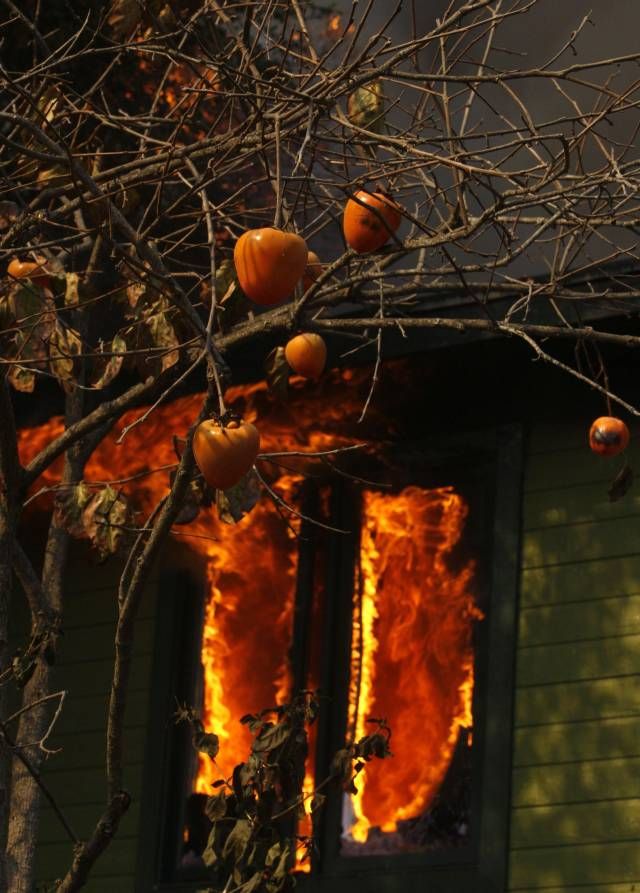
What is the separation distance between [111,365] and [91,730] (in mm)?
3026

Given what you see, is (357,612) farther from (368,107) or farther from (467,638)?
(368,107)

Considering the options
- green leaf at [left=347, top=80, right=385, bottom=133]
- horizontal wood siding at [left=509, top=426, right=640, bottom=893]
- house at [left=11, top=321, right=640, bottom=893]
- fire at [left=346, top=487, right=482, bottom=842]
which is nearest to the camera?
green leaf at [left=347, top=80, right=385, bottom=133]

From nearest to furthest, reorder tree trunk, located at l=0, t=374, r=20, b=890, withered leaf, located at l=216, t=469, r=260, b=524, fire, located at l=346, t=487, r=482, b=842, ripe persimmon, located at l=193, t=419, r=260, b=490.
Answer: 1. ripe persimmon, located at l=193, t=419, r=260, b=490
2. tree trunk, located at l=0, t=374, r=20, b=890
3. withered leaf, located at l=216, t=469, r=260, b=524
4. fire, located at l=346, t=487, r=482, b=842

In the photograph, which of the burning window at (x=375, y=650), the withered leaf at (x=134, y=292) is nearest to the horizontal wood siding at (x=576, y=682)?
the burning window at (x=375, y=650)

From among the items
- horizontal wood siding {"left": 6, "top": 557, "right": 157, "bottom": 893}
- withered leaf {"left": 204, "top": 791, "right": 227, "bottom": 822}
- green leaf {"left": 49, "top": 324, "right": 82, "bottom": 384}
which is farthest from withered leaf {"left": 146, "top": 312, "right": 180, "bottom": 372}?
horizontal wood siding {"left": 6, "top": 557, "right": 157, "bottom": 893}

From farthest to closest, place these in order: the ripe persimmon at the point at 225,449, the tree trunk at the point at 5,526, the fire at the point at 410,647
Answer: the fire at the point at 410,647
the tree trunk at the point at 5,526
the ripe persimmon at the point at 225,449

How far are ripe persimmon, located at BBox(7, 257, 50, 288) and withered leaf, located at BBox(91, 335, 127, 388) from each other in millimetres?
372

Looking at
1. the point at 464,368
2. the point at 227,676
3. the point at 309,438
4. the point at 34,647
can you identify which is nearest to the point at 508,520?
the point at 464,368

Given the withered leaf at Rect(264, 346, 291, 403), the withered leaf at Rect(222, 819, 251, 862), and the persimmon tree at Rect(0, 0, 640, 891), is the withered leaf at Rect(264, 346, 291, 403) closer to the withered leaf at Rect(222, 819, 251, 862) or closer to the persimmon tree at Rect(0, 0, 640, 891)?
the persimmon tree at Rect(0, 0, 640, 891)

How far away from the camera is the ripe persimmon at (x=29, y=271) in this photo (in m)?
5.81

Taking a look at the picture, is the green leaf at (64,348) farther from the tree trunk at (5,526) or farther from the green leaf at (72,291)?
the tree trunk at (5,526)

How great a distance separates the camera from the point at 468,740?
6953 mm

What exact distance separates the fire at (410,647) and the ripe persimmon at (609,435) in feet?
6.08

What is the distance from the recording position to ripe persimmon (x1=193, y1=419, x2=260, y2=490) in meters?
4.03
